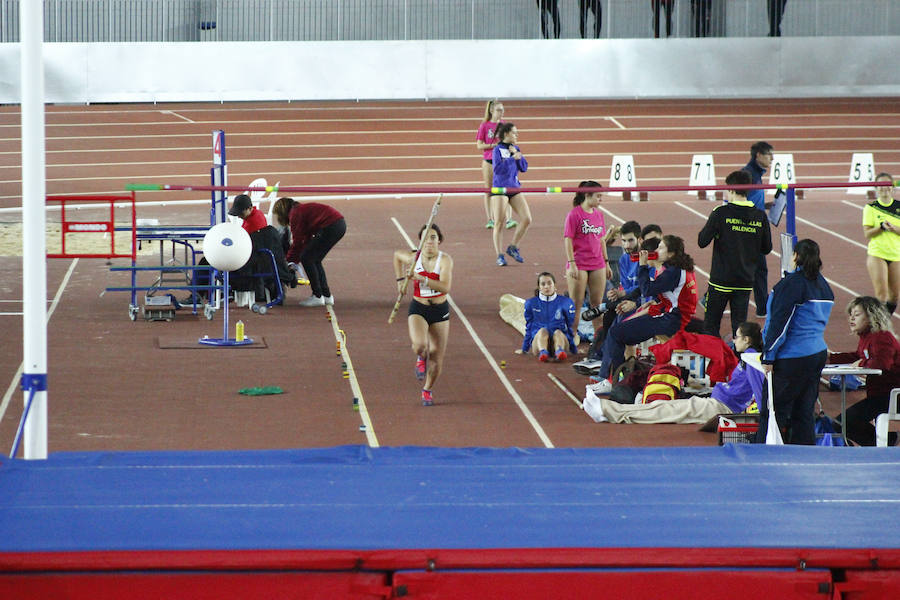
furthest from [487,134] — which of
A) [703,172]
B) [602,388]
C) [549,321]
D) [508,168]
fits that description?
[602,388]

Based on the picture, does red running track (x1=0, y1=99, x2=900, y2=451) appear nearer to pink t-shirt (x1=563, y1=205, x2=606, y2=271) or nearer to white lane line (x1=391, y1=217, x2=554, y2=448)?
white lane line (x1=391, y1=217, x2=554, y2=448)

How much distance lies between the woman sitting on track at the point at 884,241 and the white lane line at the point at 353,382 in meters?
5.39

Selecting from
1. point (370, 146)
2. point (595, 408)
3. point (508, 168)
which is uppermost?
point (370, 146)

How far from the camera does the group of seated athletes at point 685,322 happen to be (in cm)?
916

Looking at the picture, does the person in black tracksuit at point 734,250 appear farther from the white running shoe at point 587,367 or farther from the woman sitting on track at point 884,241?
the woman sitting on track at point 884,241

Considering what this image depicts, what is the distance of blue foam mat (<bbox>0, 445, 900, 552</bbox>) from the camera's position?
18.6 feet

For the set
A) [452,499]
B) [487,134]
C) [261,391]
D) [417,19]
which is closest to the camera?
[452,499]

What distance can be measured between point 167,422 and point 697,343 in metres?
4.45

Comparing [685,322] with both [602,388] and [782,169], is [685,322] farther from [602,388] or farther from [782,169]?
[782,169]

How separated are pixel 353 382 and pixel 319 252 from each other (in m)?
3.38

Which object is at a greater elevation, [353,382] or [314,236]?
[314,236]

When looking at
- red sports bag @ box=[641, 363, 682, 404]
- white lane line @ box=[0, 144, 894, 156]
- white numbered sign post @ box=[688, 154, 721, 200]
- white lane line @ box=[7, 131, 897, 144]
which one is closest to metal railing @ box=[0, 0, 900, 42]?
white lane line @ box=[7, 131, 897, 144]

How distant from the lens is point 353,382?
1145cm

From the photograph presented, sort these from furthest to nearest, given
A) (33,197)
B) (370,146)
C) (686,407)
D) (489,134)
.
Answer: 1. (370,146)
2. (489,134)
3. (686,407)
4. (33,197)
